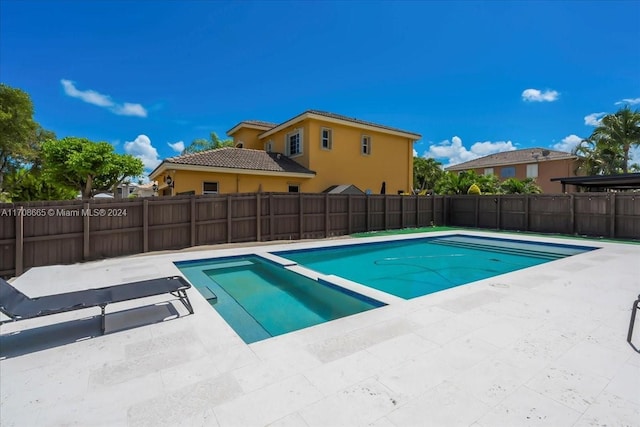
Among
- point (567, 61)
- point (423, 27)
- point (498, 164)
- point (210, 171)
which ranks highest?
point (423, 27)

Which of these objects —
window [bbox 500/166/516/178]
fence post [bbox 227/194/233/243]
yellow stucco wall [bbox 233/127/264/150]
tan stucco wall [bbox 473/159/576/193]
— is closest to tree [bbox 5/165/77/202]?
yellow stucco wall [bbox 233/127/264/150]

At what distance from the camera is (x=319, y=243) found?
12.1 meters

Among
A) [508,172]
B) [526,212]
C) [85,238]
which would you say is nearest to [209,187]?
[85,238]

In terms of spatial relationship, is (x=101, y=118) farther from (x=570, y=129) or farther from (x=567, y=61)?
(x=570, y=129)

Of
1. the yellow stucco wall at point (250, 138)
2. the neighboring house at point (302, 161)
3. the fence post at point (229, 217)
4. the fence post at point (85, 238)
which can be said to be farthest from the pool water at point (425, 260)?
the yellow stucco wall at point (250, 138)

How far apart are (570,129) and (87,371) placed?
44111 millimetres

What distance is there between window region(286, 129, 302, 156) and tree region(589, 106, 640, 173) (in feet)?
85.0

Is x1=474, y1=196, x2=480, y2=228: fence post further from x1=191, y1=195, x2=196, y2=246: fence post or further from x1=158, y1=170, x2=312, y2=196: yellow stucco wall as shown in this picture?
x1=191, y1=195, x2=196, y2=246: fence post

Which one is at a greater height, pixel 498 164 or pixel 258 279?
pixel 498 164

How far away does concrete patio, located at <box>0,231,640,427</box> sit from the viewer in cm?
239

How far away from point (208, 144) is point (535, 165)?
41.5 meters

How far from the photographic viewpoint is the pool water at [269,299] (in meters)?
4.88

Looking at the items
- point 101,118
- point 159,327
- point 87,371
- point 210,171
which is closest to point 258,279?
point 159,327

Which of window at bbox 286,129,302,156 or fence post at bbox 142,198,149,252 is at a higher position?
window at bbox 286,129,302,156
